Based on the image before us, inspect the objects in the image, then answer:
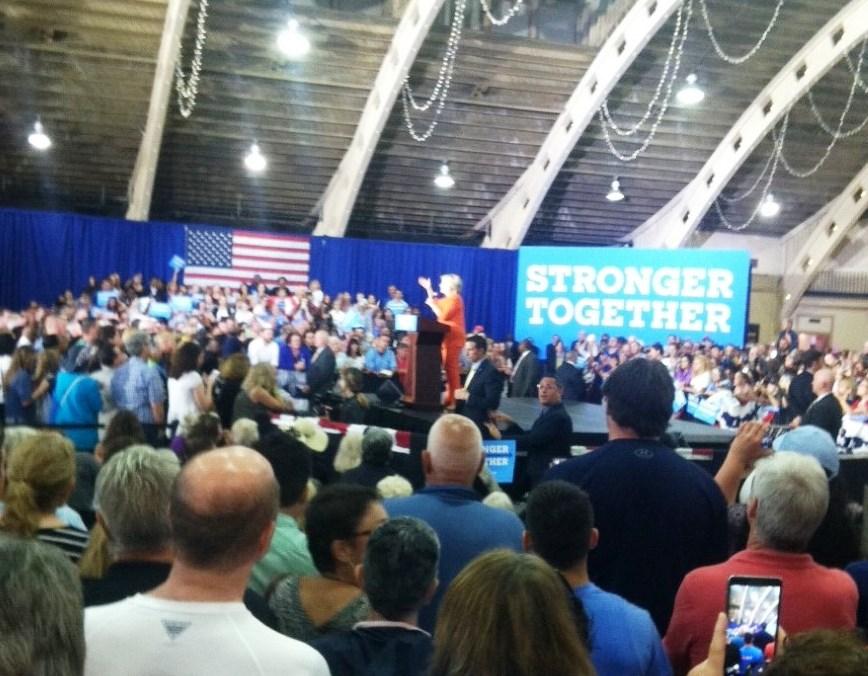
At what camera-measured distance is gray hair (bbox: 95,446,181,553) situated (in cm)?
230

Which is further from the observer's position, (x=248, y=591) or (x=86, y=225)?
(x=86, y=225)

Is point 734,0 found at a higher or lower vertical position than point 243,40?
higher

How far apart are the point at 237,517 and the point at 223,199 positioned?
17.8 metres

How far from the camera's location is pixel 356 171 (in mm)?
17188

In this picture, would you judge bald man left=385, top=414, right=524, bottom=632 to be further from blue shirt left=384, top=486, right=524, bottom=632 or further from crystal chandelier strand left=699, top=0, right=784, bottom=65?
crystal chandelier strand left=699, top=0, right=784, bottom=65

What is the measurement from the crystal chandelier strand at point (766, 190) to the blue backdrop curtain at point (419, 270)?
485 centimetres

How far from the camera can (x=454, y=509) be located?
272cm

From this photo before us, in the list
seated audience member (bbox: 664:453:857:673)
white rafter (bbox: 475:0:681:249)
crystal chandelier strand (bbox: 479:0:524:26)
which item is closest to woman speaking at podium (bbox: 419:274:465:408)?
crystal chandelier strand (bbox: 479:0:524:26)

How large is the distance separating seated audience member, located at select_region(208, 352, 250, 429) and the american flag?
10.5 m

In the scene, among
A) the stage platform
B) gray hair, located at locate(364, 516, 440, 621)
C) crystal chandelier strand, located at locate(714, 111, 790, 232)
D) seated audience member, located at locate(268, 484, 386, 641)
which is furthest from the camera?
crystal chandelier strand, located at locate(714, 111, 790, 232)

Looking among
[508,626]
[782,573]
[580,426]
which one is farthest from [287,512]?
[580,426]

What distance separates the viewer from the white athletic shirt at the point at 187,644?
1.59 meters

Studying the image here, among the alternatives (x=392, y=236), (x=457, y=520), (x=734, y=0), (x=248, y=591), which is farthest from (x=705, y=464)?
(x=392, y=236)

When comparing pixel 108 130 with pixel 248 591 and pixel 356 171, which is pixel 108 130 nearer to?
pixel 356 171
